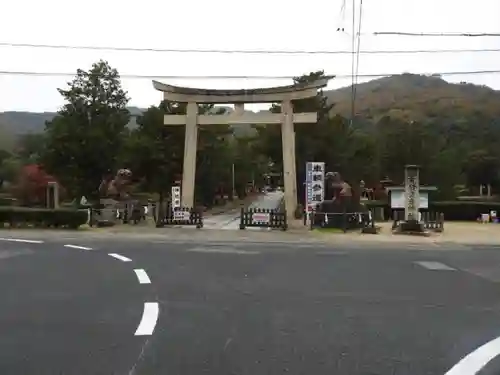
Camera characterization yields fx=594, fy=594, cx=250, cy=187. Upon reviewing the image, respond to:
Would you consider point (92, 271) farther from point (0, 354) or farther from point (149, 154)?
point (149, 154)

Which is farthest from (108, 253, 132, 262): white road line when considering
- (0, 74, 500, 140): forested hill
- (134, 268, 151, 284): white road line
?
(0, 74, 500, 140): forested hill

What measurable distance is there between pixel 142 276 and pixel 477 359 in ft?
19.2

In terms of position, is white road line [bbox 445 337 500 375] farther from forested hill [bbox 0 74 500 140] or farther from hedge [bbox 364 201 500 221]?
forested hill [bbox 0 74 500 140]

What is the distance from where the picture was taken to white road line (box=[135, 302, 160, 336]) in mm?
5664

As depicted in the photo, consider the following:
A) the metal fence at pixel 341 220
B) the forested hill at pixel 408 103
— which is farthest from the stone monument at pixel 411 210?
the forested hill at pixel 408 103

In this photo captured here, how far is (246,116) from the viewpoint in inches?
1003

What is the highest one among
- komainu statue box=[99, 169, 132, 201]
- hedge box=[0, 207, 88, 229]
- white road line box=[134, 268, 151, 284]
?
komainu statue box=[99, 169, 132, 201]

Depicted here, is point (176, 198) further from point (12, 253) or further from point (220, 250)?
point (12, 253)

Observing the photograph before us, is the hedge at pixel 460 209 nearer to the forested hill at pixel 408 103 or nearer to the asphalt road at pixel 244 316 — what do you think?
the forested hill at pixel 408 103

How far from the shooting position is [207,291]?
318 inches

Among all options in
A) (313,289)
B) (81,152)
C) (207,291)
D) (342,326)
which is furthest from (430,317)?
(81,152)

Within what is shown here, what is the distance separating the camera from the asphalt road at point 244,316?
15.3 ft

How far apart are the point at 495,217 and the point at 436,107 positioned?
199ft

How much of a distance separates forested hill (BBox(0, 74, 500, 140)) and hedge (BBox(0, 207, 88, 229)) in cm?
1968
